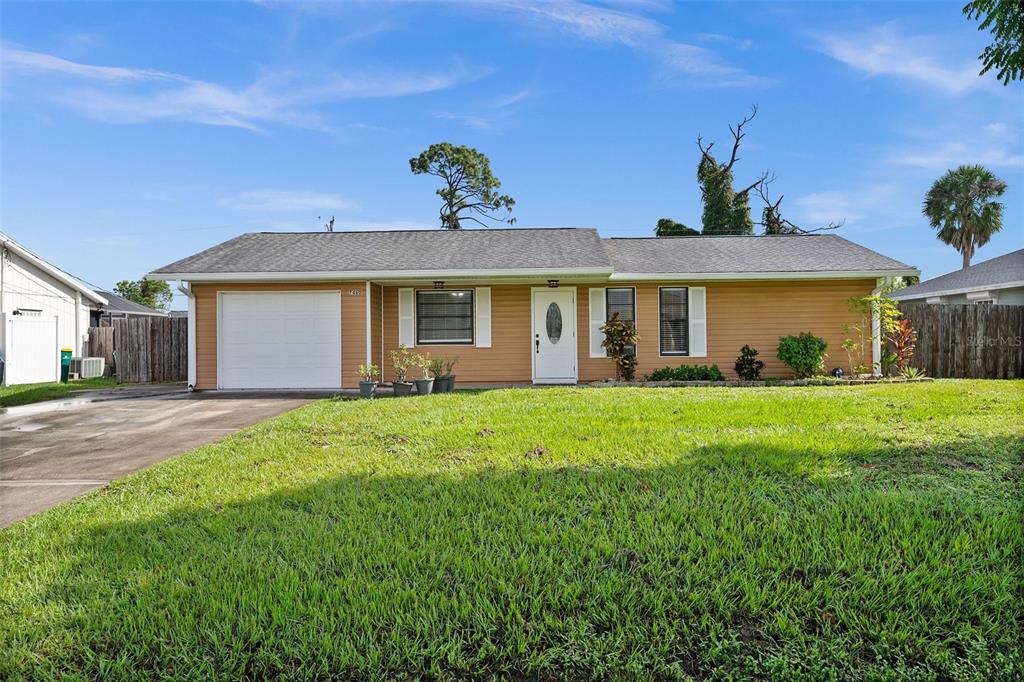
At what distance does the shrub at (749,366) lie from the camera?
40.5 feet

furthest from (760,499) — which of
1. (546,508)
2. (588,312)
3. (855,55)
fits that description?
(588,312)

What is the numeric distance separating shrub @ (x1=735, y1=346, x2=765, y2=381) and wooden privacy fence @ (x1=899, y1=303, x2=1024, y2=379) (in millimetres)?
4664

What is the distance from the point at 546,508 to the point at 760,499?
60.3 inches

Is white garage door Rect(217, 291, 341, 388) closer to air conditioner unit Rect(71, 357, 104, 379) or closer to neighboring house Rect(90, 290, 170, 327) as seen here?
air conditioner unit Rect(71, 357, 104, 379)

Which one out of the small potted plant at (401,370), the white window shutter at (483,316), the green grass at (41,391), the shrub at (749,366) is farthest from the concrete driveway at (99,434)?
the shrub at (749,366)

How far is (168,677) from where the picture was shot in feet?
7.08

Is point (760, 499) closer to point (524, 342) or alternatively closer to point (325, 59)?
point (524, 342)

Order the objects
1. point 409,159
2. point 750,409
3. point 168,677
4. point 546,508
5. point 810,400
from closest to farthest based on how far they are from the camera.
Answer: point 168,677 < point 546,508 < point 750,409 < point 810,400 < point 409,159

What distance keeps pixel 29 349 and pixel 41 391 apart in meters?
4.33

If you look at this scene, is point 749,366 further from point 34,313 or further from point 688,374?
point 34,313

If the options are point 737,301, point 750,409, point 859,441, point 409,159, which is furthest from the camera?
point 409,159

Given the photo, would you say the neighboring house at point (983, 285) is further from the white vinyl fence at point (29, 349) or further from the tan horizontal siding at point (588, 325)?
the white vinyl fence at point (29, 349)

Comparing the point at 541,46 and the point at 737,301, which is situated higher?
the point at 541,46

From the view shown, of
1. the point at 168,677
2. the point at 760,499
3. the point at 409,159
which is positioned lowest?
the point at 168,677
